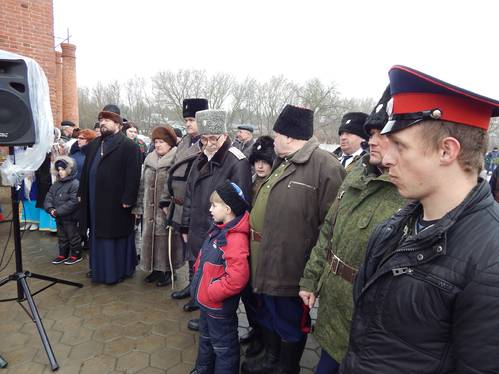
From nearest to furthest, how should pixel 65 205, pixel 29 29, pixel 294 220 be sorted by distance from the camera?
pixel 294 220
pixel 65 205
pixel 29 29

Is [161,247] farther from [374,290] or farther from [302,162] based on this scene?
[374,290]

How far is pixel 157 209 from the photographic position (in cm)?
387

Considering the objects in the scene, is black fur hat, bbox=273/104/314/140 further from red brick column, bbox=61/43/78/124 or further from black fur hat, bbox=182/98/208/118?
red brick column, bbox=61/43/78/124

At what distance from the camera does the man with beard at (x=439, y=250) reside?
851 millimetres

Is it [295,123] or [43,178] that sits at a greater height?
[295,123]

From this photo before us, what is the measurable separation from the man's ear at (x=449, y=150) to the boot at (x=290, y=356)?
188cm

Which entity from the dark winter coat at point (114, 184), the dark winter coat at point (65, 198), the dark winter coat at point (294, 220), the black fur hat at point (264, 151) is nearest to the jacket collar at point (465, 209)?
the dark winter coat at point (294, 220)

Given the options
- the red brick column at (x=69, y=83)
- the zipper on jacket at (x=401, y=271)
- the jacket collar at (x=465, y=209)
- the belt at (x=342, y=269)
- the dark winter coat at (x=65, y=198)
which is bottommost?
the dark winter coat at (x=65, y=198)

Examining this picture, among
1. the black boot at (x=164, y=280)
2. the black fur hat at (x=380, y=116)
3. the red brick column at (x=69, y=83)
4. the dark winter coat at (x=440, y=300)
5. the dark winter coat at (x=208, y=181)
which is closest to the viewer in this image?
the dark winter coat at (x=440, y=300)

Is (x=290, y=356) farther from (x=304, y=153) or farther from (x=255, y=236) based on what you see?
(x=304, y=153)

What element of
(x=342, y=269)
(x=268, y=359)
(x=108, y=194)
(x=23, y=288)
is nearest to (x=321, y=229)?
(x=342, y=269)

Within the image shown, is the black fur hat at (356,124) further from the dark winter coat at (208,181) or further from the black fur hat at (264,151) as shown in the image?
the dark winter coat at (208,181)

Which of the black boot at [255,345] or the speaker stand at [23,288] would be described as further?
the black boot at [255,345]

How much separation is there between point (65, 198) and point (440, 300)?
15.4 ft
